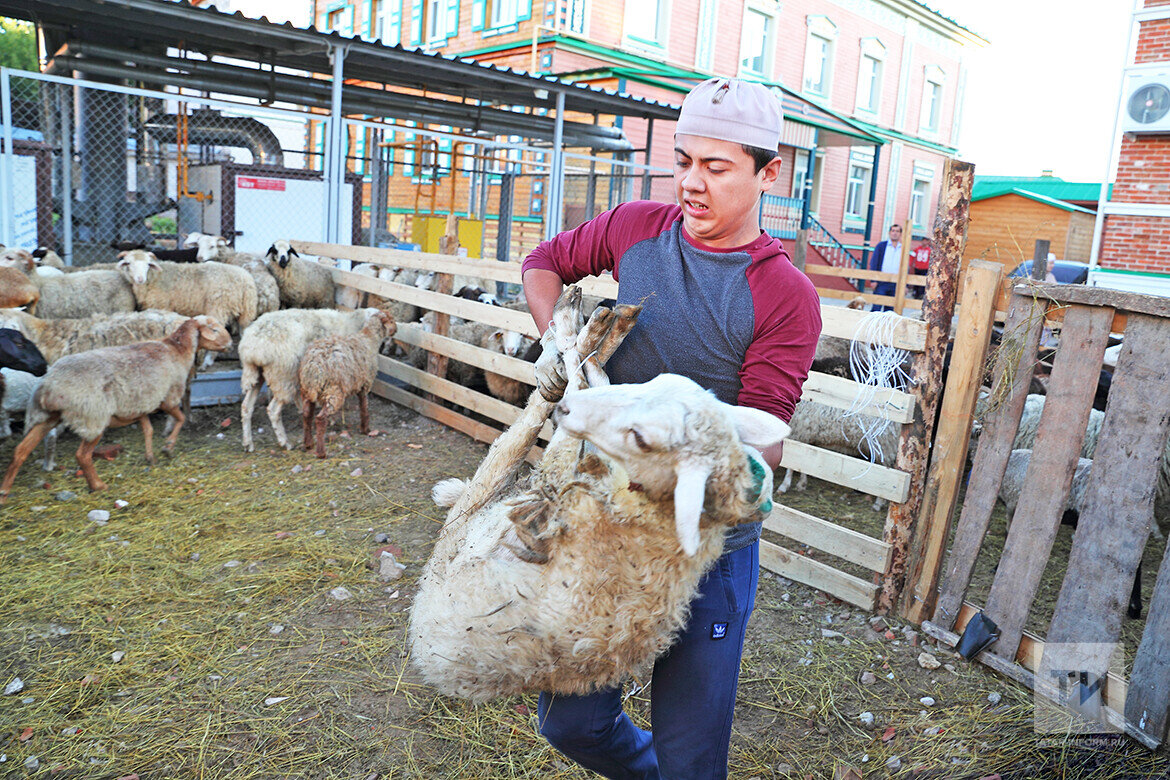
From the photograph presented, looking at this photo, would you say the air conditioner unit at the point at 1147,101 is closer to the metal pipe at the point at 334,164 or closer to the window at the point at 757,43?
the window at the point at 757,43

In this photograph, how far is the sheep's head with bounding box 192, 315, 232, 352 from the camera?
646 cm

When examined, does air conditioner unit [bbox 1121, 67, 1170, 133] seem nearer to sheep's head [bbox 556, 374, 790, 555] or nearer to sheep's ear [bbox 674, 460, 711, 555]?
sheep's head [bbox 556, 374, 790, 555]

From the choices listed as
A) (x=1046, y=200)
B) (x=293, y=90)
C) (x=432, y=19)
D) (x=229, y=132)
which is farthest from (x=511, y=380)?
(x=432, y=19)

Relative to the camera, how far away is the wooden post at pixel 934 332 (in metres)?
3.92

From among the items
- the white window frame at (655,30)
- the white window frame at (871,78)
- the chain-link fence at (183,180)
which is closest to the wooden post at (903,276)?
the chain-link fence at (183,180)

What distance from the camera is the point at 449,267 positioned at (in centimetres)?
723

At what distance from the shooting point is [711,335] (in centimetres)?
191

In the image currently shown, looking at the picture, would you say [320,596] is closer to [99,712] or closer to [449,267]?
[99,712]

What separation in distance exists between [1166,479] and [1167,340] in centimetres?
295

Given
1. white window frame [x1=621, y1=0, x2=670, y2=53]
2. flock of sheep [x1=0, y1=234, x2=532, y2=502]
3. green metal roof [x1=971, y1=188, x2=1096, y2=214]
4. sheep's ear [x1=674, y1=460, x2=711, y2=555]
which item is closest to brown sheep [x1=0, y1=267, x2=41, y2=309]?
flock of sheep [x1=0, y1=234, x2=532, y2=502]

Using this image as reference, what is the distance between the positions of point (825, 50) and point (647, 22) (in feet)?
26.9

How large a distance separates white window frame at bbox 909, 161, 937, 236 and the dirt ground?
29.5 m

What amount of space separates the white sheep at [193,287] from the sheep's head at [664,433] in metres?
7.45

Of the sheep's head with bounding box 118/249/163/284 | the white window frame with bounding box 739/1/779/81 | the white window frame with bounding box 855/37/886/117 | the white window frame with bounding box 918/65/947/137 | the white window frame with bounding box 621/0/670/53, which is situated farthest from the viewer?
the white window frame with bounding box 918/65/947/137
